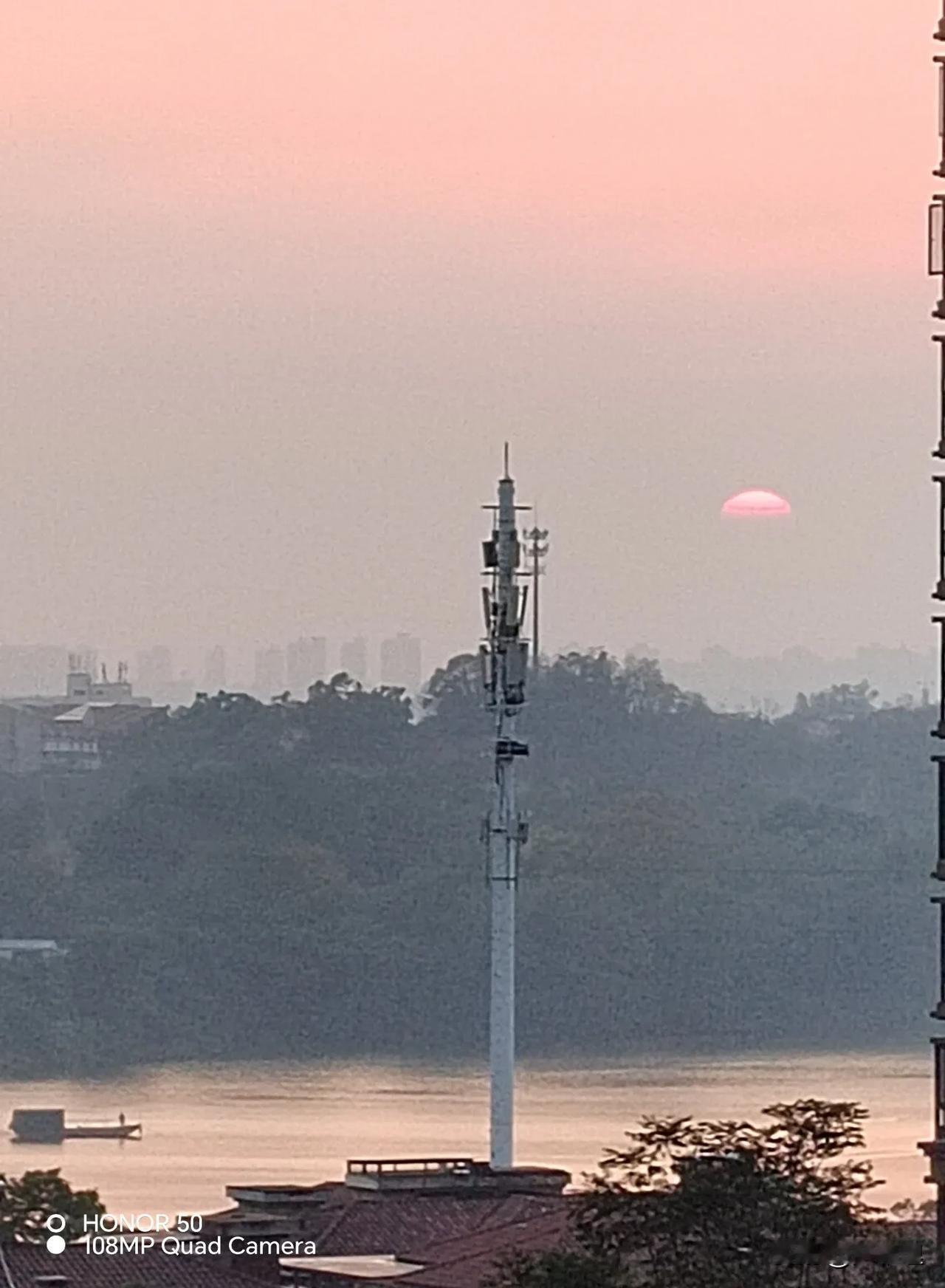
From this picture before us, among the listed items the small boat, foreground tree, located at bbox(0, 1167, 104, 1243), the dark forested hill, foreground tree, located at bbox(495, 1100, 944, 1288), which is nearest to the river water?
the small boat

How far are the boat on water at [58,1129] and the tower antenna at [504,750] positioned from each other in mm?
6774

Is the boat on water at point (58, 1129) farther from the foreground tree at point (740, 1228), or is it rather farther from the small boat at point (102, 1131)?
the foreground tree at point (740, 1228)

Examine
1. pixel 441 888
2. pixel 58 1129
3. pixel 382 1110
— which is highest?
pixel 441 888

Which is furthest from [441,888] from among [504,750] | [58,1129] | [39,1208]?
[39,1208]

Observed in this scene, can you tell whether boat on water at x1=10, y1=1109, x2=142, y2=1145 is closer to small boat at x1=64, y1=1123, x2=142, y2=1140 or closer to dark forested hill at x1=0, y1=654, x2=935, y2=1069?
small boat at x1=64, y1=1123, x2=142, y2=1140

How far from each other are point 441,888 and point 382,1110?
13.1m

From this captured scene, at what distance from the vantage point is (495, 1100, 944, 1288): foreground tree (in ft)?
30.0

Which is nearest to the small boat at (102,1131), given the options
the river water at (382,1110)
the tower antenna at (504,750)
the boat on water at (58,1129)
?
the boat on water at (58,1129)

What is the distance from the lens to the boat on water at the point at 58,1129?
26156 millimetres

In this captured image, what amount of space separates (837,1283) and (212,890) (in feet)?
109

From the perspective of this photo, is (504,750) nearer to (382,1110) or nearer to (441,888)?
(382,1110)

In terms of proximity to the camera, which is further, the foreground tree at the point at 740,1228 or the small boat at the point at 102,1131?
the small boat at the point at 102,1131

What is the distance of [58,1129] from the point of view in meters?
27.1

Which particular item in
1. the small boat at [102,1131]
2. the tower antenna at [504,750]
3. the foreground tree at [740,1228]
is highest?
the tower antenna at [504,750]
